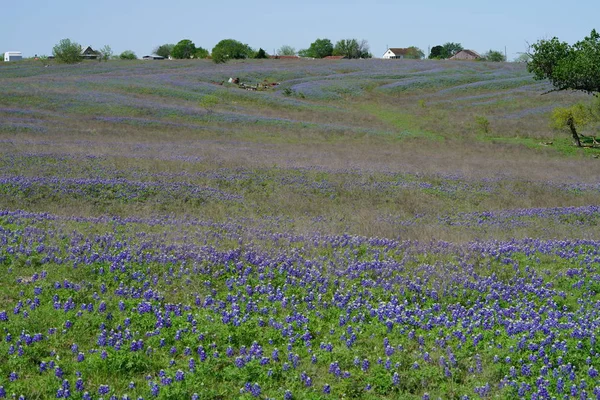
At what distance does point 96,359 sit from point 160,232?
5.21m

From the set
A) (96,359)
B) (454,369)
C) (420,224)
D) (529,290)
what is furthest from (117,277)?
(420,224)

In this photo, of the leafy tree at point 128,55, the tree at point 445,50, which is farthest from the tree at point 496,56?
the leafy tree at point 128,55

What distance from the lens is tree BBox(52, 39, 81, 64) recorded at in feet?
334

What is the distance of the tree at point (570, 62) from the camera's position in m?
32.6

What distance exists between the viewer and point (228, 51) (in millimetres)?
111938

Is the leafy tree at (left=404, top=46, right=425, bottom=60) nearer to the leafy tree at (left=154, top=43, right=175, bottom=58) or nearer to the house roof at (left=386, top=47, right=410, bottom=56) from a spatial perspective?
the house roof at (left=386, top=47, right=410, bottom=56)

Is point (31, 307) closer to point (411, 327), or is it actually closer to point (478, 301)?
point (411, 327)

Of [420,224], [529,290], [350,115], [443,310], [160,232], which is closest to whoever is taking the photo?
[443,310]

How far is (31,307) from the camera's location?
7.69m

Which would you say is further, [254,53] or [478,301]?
[254,53]

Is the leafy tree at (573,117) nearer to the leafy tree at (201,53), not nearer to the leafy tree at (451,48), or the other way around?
the leafy tree at (201,53)

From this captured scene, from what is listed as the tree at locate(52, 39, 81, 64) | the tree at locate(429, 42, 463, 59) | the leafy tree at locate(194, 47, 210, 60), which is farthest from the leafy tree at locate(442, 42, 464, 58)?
the tree at locate(52, 39, 81, 64)

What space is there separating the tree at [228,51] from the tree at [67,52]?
24.7 meters

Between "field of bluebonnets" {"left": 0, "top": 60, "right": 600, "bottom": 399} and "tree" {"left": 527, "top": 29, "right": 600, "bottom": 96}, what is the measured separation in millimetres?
10090
